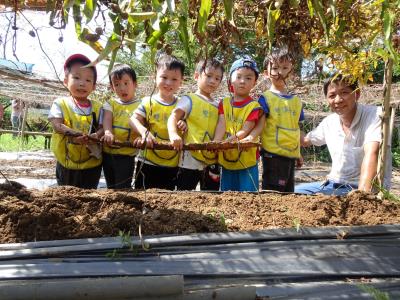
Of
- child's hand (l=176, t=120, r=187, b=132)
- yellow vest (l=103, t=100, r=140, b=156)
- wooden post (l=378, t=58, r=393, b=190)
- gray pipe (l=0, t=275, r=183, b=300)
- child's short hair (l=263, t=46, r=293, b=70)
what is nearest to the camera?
gray pipe (l=0, t=275, r=183, b=300)

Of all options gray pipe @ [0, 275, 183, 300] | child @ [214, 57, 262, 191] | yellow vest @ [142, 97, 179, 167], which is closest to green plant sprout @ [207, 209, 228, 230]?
gray pipe @ [0, 275, 183, 300]

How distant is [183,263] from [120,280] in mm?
234

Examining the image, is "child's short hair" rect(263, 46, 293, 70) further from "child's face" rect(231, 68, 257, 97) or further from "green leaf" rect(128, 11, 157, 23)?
"green leaf" rect(128, 11, 157, 23)

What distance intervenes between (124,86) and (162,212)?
160 centimetres

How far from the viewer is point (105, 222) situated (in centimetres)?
174

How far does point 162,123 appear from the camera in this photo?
10.2ft

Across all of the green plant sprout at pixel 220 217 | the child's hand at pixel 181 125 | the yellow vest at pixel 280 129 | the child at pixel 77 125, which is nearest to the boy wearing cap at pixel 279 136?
the yellow vest at pixel 280 129

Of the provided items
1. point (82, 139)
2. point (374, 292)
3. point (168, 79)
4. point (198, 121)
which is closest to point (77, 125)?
point (82, 139)

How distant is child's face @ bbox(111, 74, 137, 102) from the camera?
10.7 ft

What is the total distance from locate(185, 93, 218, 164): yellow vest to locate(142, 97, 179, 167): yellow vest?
0.46ft

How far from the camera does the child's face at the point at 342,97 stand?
3.03m

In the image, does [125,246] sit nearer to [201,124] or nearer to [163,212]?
[163,212]

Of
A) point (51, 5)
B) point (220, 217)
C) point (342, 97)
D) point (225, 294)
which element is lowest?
point (225, 294)

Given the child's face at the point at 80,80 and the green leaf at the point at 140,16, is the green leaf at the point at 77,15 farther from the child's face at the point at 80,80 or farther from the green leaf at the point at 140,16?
the child's face at the point at 80,80
